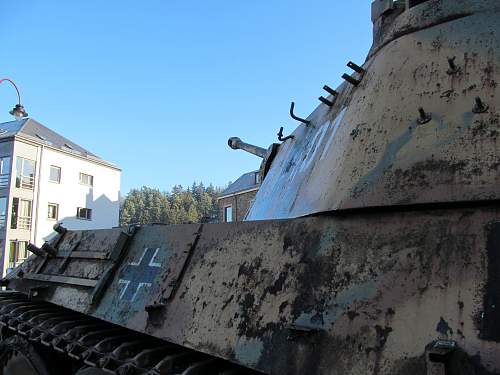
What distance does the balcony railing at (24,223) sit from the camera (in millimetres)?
29220

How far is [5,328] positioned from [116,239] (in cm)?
216

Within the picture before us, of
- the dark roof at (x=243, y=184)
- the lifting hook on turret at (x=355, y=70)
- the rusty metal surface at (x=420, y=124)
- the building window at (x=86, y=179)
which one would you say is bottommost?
the rusty metal surface at (x=420, y=124)

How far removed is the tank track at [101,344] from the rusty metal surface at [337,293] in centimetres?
→ 20

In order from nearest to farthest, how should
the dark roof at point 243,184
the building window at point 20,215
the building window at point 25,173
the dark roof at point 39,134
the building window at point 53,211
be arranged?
the building window at point 20,215 → the building window at point 25,173 → the dark roof at point 39,134 → the building window at point 53,211 → the dark roof at point 243,184

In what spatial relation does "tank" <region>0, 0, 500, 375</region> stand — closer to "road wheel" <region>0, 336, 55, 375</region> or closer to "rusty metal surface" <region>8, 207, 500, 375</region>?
"rusty metal surface" <region>8, 207, 500, 375</region>

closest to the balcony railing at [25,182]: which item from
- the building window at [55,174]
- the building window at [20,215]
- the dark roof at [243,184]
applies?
the building window at [20,215]

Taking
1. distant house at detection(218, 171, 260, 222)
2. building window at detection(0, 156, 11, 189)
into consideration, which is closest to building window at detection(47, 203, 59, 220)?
building window at detection(0, 156, 11, 189)

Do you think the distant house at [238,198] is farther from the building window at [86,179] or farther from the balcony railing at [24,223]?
the balcony railing at [24,223]

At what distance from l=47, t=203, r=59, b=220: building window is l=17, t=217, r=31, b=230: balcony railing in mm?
1814

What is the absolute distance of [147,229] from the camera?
4758 mm

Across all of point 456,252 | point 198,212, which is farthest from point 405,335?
point 198,212

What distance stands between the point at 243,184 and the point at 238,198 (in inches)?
68.2

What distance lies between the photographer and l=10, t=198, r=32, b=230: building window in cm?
2914

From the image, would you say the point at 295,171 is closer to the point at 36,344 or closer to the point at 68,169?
the point at 36,344
